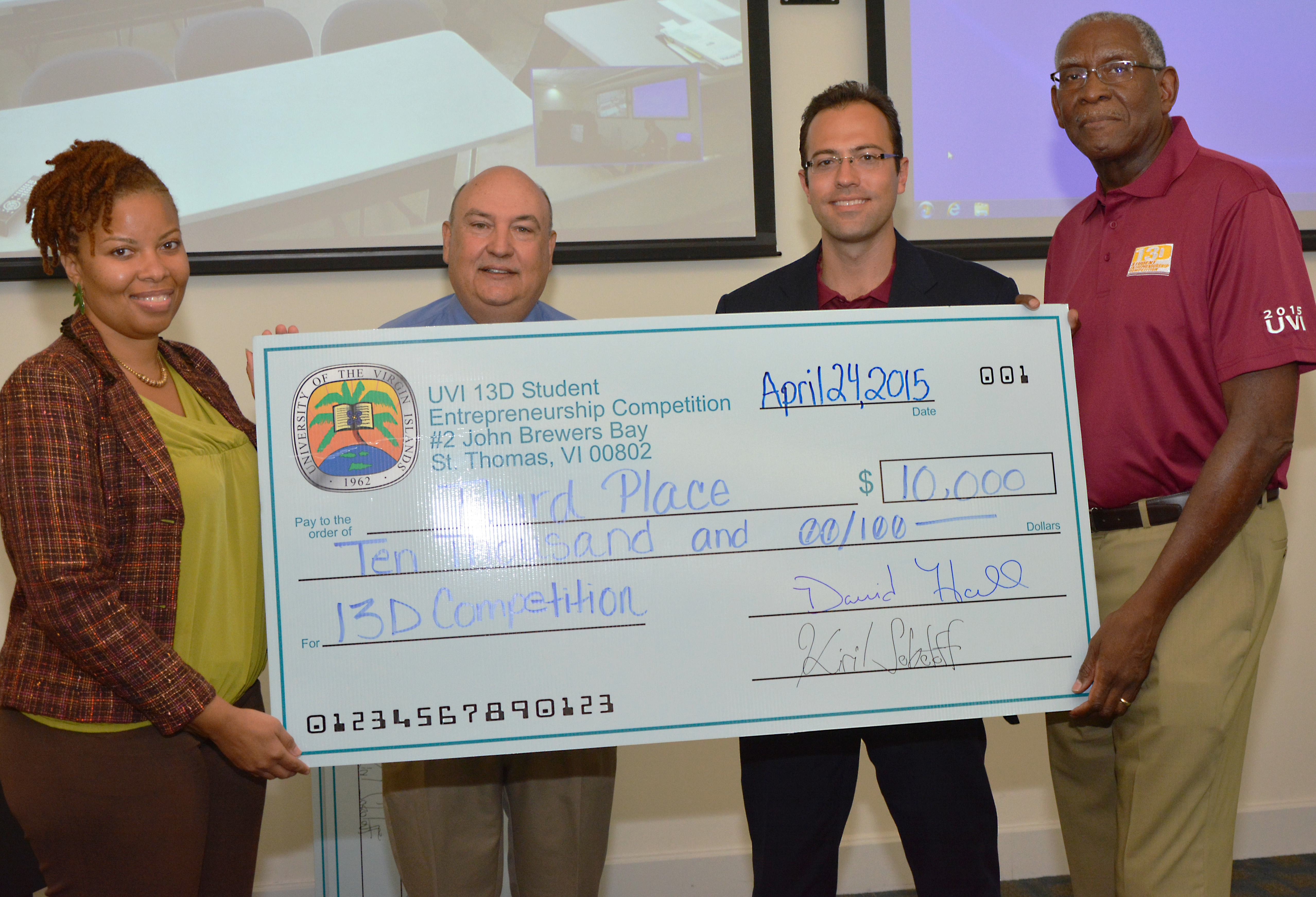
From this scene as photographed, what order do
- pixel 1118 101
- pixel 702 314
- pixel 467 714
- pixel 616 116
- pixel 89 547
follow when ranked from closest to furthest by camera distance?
pixel 89 547, pixel 467 714, pixel 1118 101, pixel 702 314, pixel 616 116

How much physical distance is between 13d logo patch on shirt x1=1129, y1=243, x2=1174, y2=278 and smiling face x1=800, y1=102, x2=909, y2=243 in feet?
1.33

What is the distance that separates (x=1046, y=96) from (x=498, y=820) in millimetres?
2193

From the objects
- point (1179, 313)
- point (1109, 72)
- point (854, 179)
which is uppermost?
point (1109, 72)

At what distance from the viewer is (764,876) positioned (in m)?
1.65

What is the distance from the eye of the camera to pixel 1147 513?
152 centimetres

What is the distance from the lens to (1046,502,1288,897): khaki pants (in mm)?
1466

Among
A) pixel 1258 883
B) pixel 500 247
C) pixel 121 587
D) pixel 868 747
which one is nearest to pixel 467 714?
pixel 121 587

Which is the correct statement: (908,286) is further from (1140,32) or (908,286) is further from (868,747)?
(868,747)

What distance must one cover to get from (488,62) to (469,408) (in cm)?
122

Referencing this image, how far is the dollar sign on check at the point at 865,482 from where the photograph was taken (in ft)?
5.00

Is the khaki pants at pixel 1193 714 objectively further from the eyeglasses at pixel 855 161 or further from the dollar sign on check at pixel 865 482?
the eyeglasses at pixel 855 161

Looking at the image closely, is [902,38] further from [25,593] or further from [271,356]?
[25,593]

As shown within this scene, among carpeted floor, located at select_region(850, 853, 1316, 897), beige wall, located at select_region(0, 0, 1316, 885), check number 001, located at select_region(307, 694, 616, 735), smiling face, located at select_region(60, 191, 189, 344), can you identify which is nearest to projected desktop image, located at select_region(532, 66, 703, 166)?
beige wall, located at select_region(0, 0, 1316, 885)

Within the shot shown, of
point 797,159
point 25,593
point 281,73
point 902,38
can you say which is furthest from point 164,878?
point 902,38
